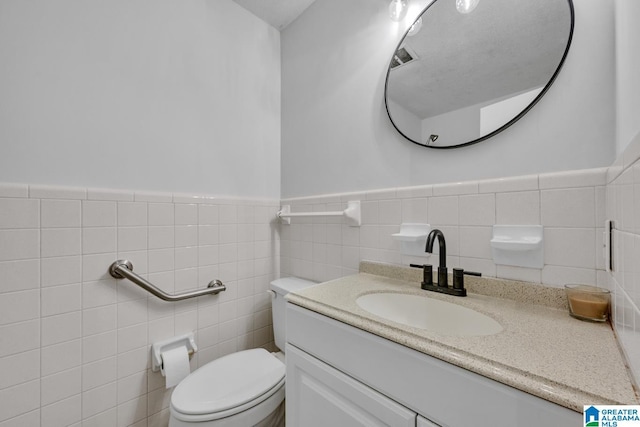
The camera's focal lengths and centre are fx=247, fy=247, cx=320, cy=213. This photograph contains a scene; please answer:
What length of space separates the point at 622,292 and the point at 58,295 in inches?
63.9

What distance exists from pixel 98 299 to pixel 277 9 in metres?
1.79

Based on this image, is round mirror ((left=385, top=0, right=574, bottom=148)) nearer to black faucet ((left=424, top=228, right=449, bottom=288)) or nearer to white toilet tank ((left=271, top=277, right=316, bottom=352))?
black faucet ((left=424, top=228, right=449, bottom=288))

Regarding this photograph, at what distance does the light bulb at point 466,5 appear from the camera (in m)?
0.90

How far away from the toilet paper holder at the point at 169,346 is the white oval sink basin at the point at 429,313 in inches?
35.3

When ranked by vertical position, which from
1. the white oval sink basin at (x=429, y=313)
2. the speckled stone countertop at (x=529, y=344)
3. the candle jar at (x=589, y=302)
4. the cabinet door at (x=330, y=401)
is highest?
the candle jar at (x=589, y=302)

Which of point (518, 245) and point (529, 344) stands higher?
point (518, 245)

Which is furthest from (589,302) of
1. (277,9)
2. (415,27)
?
(277,9)

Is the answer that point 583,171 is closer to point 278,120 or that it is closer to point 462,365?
point 462,365

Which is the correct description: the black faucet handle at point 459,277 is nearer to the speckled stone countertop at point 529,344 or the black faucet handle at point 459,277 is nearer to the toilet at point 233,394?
the speckled stone countertop at point 529,344

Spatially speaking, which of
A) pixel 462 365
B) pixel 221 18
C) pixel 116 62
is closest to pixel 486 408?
pixel 462 365

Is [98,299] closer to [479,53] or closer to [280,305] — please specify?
[280,305]

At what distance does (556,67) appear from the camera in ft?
2.48

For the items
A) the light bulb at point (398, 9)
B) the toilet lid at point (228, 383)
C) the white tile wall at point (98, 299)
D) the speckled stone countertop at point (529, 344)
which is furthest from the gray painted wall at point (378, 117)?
the toilet lid at point (228, 383)

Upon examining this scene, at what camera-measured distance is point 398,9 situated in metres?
1.07
